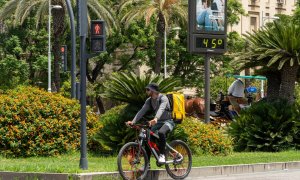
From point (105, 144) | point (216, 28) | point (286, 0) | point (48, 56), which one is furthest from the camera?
point (286, 0)

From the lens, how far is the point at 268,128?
21.7 m

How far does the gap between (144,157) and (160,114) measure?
0.81 m

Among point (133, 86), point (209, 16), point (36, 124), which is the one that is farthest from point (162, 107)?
point (209, 16)

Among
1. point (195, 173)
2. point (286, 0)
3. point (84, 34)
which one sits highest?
point (286, 0)

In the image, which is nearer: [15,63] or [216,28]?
[216,28]

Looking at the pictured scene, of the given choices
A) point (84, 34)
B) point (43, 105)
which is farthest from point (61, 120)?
point (84, 34)

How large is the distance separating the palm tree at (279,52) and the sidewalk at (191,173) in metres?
5.03

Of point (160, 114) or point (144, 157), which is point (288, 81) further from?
point (144, 157)

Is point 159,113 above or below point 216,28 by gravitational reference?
below

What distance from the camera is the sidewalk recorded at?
13.6 m

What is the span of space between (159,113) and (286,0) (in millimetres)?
68757

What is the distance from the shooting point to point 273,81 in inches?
944

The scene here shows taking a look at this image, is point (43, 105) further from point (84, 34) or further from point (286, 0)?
point (286, 0)

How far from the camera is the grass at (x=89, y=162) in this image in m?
14.5
